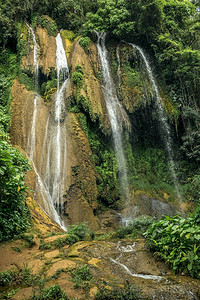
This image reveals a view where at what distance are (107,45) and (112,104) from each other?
5880 millimetres

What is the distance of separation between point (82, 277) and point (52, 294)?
2.51 ft

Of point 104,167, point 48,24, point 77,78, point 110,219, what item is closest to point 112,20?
point 48,24

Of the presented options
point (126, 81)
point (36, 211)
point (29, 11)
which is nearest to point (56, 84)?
point (126, 81)

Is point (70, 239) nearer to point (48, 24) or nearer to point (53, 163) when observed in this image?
point (53, 163)

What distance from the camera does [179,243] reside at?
4.48m

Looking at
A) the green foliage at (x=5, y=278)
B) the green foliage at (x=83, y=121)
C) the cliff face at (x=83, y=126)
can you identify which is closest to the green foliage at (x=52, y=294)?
the green foliage at (x=5, y=278)

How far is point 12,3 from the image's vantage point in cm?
1750

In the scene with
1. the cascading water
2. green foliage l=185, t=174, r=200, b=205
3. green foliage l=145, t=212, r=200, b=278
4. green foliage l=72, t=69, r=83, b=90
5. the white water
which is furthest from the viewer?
green foliage l=72, t=69, r=83, b=90

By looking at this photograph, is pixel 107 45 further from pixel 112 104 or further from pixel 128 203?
pixel 128 203

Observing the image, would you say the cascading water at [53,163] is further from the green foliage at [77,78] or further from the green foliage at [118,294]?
the green foliage at [118,294]

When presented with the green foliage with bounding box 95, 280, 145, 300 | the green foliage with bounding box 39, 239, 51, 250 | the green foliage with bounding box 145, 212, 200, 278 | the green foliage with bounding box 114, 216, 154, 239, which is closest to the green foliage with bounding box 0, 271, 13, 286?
the green foliage with bounding box 95, 280, 145, 300

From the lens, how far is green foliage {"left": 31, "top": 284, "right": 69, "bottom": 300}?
132 inches

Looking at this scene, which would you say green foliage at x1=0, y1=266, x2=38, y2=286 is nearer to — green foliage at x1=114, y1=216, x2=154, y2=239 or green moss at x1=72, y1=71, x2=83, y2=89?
green foliage at x1=114, y1=216, x2=154, y2=239

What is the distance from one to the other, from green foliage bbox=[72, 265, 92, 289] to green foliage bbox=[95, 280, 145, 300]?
32cm
